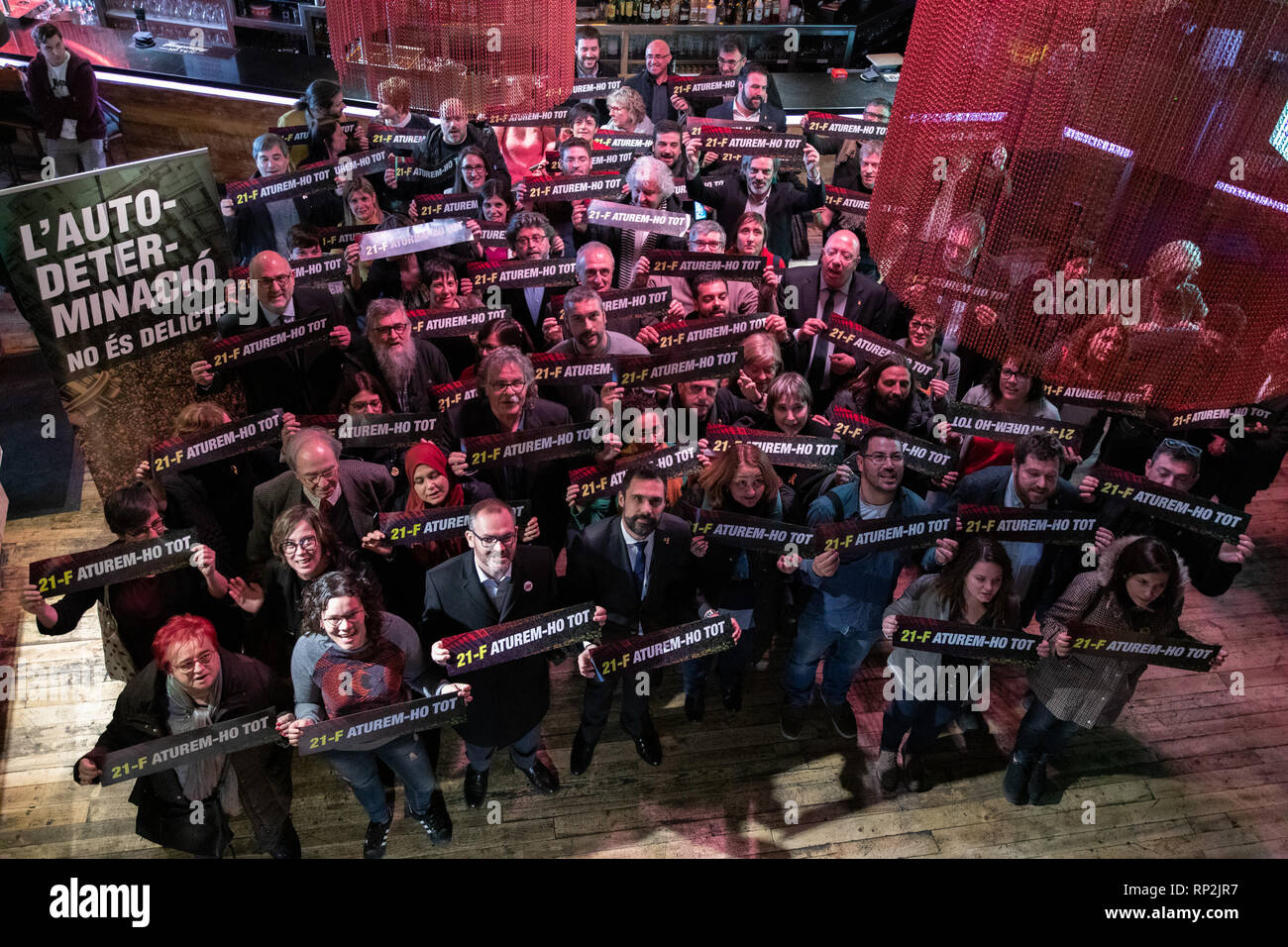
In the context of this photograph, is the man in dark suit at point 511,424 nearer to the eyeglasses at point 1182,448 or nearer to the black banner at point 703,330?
the black banner at point 703,330

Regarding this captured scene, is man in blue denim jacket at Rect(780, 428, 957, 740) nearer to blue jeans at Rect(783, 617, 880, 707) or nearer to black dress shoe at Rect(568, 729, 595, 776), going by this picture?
blue jeans at Rect(783, 617, 880, 707)

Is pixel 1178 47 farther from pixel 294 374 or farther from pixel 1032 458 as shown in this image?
pixel 294 374

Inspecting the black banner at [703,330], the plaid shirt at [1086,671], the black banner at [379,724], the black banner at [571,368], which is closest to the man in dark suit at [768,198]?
the black banner at [703,330]

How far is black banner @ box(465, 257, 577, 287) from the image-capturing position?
4.97 meters

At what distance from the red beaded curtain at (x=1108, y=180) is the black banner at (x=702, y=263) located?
283cm

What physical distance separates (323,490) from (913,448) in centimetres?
252

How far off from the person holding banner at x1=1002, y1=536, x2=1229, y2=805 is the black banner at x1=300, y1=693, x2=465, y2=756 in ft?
7.69

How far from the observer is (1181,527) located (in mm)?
4109

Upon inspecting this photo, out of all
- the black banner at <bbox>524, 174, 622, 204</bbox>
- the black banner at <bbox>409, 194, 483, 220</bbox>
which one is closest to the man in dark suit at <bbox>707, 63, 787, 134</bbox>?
the black banner at <bbox>524, 174, 622, 204</bbox>

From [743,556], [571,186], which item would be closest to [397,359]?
[571,186]

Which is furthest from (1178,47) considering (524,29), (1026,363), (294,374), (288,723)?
(294,374)

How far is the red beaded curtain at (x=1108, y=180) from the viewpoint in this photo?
1604 mm

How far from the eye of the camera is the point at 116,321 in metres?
3.80

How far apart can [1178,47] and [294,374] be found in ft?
13.4
